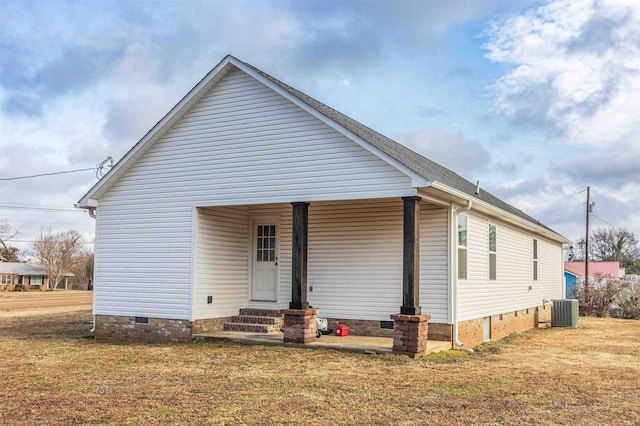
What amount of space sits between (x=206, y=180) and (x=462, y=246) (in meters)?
5.69

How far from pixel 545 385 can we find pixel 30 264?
77.0 m

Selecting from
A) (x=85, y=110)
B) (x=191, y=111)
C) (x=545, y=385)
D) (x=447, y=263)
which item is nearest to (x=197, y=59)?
(x=85, y=110)

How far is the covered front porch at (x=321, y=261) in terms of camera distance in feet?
39.5

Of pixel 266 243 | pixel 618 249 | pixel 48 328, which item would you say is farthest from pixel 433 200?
pixel 618 249

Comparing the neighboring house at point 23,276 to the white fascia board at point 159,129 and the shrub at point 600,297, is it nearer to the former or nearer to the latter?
the white fascia board at point 159,129

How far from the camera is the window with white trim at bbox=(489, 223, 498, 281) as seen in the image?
14.6 metres

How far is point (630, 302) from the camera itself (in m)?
25.5

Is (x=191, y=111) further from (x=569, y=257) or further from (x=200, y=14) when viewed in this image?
(x=569, y=257)

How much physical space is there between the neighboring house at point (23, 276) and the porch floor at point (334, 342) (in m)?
64.3

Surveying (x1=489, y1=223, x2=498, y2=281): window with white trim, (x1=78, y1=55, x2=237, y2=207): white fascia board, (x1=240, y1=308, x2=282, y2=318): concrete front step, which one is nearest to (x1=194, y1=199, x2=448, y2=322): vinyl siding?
(x1=240, y1=308, x2=282, y2=318): concrete front step

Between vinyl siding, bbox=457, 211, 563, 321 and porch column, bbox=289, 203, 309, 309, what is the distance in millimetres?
3285

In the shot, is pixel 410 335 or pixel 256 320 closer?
pixel 410 335

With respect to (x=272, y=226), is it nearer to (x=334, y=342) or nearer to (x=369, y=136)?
(x=369, y=136)

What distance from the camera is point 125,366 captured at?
9.58 m
